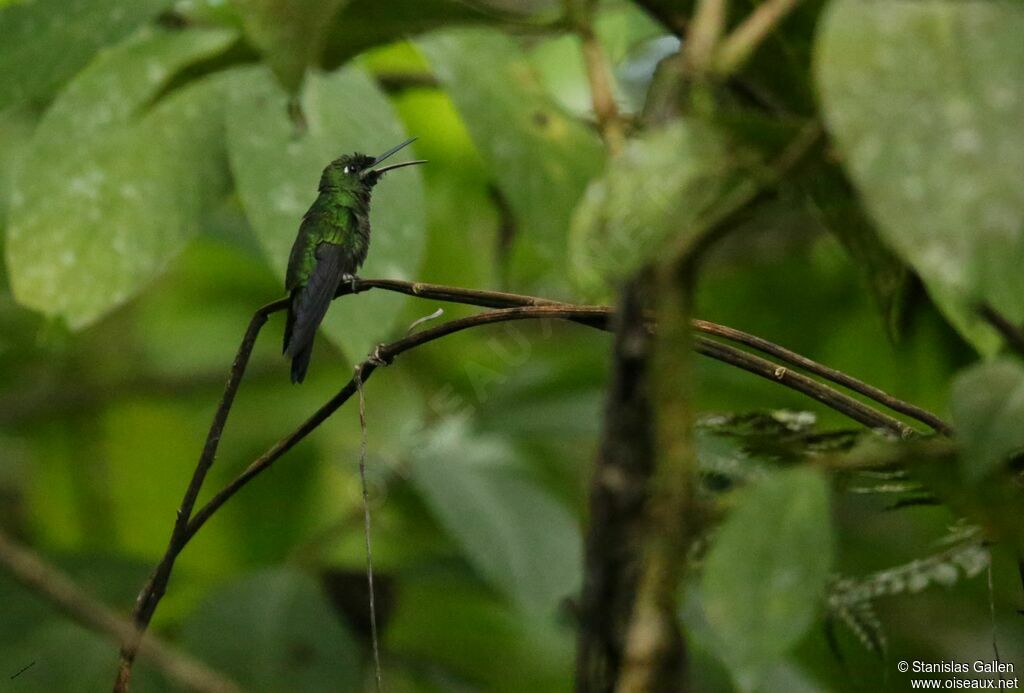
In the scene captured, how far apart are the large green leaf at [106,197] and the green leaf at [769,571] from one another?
2.12ft

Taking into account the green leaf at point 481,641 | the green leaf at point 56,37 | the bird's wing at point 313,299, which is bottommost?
the green leaf at point 481,641

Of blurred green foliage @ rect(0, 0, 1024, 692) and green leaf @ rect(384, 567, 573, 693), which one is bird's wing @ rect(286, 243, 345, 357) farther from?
green leaf @ rect(384, 567, 573, 693)

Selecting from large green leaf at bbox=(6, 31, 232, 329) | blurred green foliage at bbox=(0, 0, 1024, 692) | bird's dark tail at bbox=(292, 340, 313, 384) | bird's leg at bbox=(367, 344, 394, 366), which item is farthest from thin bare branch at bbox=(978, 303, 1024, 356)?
large green leaf at bbox=(6, 31, 232, 329)

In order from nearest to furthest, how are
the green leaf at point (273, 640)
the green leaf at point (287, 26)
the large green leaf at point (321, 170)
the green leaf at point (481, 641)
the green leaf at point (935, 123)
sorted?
the green leaf at point (935, 123) < the green leaf at point (287, 26) < the large green leaf at point (321, 170) < the green leaf at point (273, 640) < the green leaf at point (481, 641)

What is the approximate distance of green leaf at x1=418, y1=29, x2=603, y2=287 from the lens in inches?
A: 40.6

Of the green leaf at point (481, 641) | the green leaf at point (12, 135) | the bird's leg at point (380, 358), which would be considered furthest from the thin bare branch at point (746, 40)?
the green leaf at point (12, 135)

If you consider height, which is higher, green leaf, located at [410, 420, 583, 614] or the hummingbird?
the hummingbird

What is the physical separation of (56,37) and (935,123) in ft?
2.46

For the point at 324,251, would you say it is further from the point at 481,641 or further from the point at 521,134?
the point at 481,641

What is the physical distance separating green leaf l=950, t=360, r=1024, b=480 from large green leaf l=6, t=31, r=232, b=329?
2.21 feet

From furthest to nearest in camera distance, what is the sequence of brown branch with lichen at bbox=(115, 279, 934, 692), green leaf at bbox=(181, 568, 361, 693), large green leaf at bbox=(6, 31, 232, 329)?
green leaf at bbox=(181, 568, 361, 693), large green leaf at bbox=(6, 31, 232, 329), brown branch with lichen at bbox=(115, 279, 934, 692)

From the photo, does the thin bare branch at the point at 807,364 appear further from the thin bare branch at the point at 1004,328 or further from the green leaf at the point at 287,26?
the green leaf at the point at 287,26

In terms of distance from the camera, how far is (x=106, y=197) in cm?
100

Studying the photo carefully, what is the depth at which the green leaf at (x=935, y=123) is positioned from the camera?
372 millimetres
